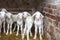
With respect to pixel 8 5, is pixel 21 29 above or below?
below

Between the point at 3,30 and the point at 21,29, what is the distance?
0.48 meters

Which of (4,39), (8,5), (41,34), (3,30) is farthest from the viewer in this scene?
(8,5)

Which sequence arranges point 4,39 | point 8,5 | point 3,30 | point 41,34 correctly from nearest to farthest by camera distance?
1. point 4,39
2. point 41,34
3. point 3,30
4. point 8,5

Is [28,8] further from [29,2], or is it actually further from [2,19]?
Answer: [2,19]

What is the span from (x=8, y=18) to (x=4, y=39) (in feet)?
1.89

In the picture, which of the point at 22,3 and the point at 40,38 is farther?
the point at 22,3

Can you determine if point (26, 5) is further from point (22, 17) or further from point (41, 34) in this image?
point (41, 34)

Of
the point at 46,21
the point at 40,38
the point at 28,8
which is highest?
the point at 28,8

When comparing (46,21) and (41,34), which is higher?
(46,21)

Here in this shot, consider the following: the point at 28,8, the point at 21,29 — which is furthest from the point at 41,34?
the point at 28,8

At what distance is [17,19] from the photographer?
9.71 feet

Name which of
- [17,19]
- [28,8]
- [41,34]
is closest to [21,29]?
[17,19]

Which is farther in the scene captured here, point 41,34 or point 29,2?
point 29,2

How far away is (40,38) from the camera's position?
2.65m
